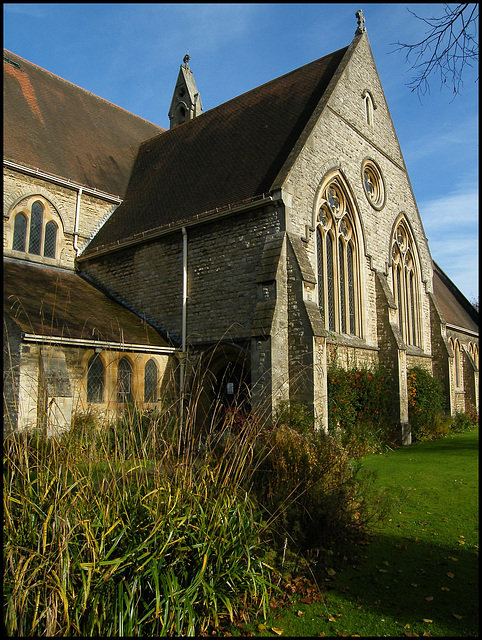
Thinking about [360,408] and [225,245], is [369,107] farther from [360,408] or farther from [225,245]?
[360,408]

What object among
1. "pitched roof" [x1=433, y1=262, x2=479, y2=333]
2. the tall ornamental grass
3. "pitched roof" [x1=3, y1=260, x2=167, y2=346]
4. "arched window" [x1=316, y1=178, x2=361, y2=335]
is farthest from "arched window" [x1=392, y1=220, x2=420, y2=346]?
the tall ornamental grass

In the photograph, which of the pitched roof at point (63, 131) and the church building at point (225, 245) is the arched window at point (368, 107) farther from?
the pitched roof at point (63, 131)

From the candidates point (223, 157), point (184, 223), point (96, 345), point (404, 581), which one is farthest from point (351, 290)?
point (404, 581)

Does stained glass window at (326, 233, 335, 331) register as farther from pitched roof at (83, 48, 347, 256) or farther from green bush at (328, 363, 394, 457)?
pitched roof at (83, 48, 347, 256)

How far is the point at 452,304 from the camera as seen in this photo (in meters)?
27.4

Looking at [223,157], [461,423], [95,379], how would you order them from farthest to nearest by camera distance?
[461,423] < [223,157] < [95,379]

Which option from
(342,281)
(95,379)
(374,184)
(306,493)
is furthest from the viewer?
(374,184)

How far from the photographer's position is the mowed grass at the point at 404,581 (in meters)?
4.22

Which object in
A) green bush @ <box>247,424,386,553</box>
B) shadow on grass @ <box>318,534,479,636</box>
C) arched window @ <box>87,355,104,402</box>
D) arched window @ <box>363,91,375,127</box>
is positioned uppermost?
arched window @ <box>363,91,375,127</box>

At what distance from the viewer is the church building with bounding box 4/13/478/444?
12.2 meters

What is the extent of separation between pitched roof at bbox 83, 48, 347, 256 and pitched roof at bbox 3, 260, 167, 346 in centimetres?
214

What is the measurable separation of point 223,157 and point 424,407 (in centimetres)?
1077

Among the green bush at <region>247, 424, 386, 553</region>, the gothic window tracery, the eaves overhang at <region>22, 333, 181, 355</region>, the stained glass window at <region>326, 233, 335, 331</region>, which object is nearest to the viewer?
the green bush at <region>247, 424, 386, 553</region>

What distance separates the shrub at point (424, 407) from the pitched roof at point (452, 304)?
23.7 ft
